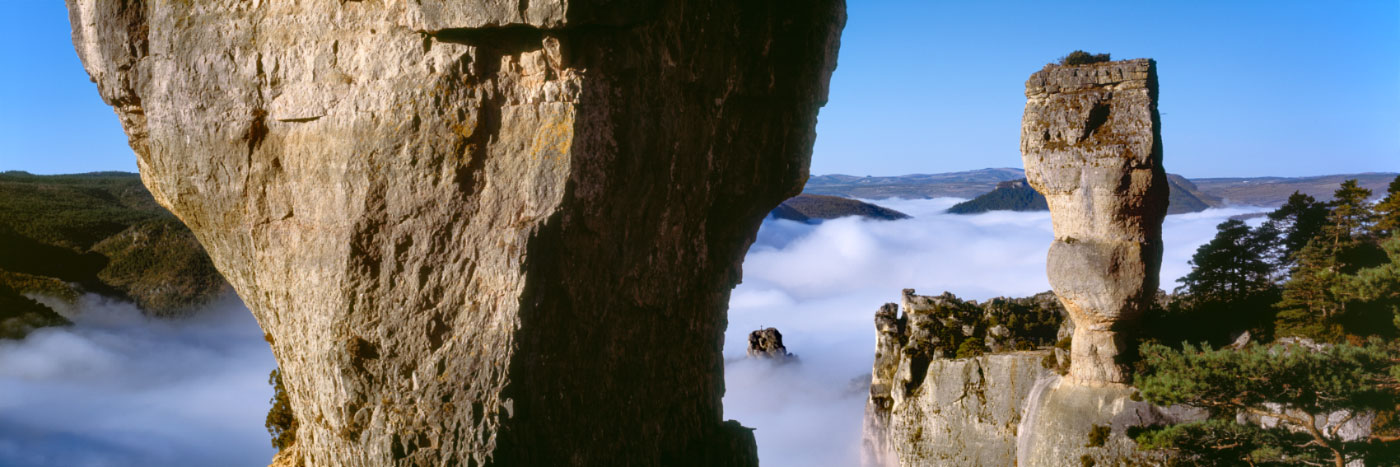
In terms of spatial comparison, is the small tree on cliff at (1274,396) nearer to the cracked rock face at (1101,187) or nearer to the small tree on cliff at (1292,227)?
the cracked rock face at (1101,187)

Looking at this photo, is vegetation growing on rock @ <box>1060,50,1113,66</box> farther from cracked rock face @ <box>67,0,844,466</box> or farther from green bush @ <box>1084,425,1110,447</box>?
cracked rock face @ <box>67,0,844,466</box>

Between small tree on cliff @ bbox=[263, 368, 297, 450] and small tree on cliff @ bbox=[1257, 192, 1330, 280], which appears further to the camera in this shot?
small tree on cliff @ bbox=[1257, 192, 1330, 280]

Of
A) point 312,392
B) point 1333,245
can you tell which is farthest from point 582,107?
point 1333,245

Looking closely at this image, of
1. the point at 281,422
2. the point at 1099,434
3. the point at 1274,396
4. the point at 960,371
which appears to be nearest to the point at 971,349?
the point at 960,371

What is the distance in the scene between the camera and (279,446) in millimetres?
8305

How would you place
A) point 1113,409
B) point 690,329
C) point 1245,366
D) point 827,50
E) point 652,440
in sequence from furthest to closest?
point 1113,409
point 1245,366
point 827,50
point 690,329
point 652,440

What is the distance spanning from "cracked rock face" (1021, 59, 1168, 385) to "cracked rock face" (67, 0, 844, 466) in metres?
15.2

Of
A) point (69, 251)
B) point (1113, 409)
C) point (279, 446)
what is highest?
point (69, 251)

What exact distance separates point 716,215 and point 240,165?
1.93m

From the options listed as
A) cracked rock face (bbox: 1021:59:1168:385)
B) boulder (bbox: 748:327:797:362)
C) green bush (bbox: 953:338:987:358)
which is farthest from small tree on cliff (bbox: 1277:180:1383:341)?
boulder (bbox: 748:327:797:362)

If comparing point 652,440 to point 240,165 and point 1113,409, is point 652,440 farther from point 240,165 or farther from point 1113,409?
point 1113,409

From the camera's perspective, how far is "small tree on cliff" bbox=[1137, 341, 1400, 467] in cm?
1212

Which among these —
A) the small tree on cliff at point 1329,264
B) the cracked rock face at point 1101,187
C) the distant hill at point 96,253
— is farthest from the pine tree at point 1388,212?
the distant hill at point 96,253

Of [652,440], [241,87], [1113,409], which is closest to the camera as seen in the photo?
[241,87]
